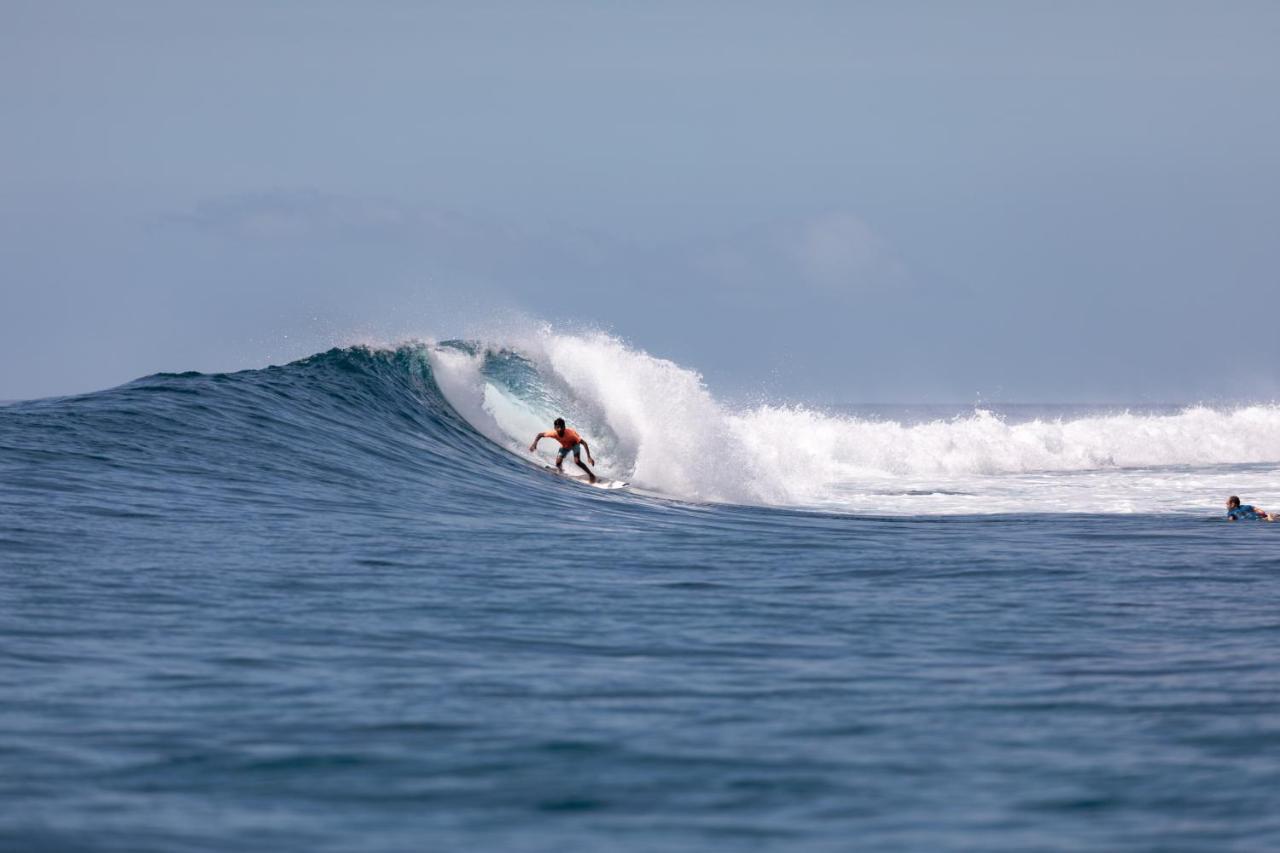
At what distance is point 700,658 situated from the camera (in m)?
8.42

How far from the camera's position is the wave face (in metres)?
18.3

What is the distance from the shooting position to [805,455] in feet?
115

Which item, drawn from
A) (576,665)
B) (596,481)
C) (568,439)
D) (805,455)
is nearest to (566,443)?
(568,439)

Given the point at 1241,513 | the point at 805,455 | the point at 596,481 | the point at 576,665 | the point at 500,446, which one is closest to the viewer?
the point at 576,665

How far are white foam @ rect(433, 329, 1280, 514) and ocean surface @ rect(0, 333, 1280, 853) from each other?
4.71 meters

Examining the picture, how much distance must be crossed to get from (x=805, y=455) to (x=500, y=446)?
11952mm

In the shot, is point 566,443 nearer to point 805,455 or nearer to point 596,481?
point 596,481

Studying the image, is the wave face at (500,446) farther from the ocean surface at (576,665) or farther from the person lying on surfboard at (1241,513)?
the person lying on surfboard at (1241,513)

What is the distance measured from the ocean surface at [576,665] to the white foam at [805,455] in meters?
4.71

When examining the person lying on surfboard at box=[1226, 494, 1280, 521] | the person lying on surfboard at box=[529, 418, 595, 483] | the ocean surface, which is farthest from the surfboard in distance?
the person lying on surfboard at box=[1226, 494, 1280, 521]

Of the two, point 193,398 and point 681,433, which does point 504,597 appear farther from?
point 681,433

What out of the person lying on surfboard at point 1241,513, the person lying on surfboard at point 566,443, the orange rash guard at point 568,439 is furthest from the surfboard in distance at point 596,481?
the person lying on surfboard at point 1241,513

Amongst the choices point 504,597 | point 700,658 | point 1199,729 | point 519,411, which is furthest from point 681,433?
point 1199,729

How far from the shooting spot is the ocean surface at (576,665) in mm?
5488
